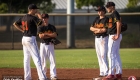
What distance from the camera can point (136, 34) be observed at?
80.4 feet

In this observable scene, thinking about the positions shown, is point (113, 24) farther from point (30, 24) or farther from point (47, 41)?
point (30, 24)

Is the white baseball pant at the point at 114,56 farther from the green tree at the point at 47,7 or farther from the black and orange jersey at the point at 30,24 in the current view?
the green tree at the point at 47,7

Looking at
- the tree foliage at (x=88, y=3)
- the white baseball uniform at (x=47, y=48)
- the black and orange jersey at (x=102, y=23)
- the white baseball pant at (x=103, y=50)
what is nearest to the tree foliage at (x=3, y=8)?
the tree foliage at (x=88, y=3)

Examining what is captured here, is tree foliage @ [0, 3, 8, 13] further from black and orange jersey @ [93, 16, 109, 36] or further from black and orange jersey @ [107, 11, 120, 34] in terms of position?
black and orange jersey @ [107, 11, 120, 34]

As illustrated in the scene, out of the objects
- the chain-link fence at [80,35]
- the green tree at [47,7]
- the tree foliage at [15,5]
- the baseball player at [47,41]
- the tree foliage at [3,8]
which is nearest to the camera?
the baseball player at [47,41]

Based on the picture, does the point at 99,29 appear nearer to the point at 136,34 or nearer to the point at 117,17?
the point at 117,17

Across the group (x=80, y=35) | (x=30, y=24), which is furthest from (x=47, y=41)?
(x=80, y=35)

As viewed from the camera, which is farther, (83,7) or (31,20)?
(83,7)

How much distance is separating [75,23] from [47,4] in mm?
13606

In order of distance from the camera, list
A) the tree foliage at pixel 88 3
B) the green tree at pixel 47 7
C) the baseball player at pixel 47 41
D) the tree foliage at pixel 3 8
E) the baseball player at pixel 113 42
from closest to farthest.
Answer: the baseball player at pixel 113 42 < the baseball player at pixel 47 41 < the tree foliage at pixel 3 8 < the tree foliage at pixel 88 3 < the green tree at pixel 47 7

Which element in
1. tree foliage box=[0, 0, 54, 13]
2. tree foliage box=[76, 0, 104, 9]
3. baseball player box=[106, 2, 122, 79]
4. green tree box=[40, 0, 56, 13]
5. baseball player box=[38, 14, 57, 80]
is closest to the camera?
baseball player box=[106, 2, 122, 79]

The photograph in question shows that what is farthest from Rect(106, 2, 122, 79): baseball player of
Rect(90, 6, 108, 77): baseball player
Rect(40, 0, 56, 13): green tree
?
Rect(40, 0, 56, 13): green tree

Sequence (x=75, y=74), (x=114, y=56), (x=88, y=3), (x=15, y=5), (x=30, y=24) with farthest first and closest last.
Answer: (x=88, y=3), (x=15, y=5), (x=75, y=74), (x=114, y=56), (x=30, y=24)

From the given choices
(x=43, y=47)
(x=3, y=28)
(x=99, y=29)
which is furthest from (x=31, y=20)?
(x=3, y=28)
